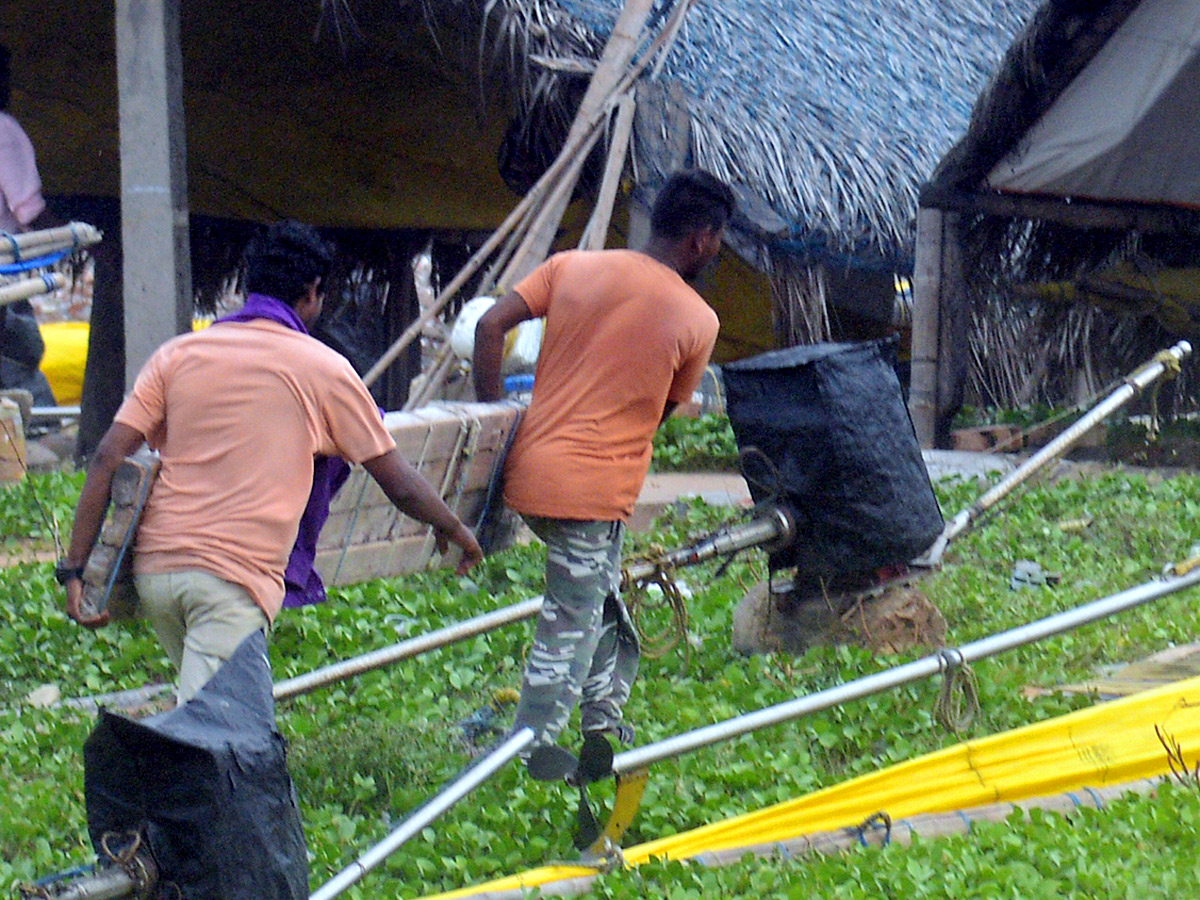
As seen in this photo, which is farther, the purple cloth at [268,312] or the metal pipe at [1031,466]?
the metal pipe at [1031,466]

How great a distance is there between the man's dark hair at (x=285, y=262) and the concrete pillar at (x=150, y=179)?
3.98 metres

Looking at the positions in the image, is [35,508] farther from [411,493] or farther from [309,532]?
[411,493]

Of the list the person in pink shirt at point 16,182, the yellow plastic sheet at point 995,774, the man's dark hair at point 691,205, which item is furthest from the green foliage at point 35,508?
the yellow plastic sheet at point 995,774

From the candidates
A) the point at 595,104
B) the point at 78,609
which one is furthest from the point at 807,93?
the point at 78,609

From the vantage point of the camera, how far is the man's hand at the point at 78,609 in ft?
11.7

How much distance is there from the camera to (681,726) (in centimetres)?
480

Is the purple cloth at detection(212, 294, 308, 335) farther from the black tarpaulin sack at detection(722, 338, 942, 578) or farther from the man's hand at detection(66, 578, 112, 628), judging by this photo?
the black tarpaulin sack at detection(722, 338, 942, 578)

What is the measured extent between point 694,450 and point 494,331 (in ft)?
18.5

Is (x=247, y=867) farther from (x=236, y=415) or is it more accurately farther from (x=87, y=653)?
(x=87, y=653)

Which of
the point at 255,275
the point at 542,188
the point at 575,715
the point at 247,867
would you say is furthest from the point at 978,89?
the point at 247,867

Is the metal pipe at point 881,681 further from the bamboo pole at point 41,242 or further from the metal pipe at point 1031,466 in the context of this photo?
the bamboo pole at point 41,242

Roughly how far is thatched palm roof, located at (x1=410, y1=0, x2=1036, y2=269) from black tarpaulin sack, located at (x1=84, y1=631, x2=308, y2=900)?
234 inches

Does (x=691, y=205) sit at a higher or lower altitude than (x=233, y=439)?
higher

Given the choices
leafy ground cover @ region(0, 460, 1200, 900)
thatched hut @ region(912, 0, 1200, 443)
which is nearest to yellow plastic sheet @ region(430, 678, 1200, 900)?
leafy ground cover @ region(0, 460, 1200, 900)
